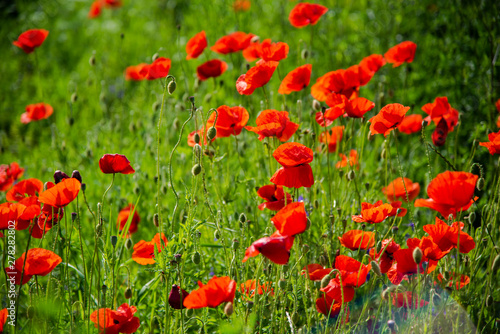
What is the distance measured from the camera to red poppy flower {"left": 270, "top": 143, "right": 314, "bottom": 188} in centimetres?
145

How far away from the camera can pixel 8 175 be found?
211 cm

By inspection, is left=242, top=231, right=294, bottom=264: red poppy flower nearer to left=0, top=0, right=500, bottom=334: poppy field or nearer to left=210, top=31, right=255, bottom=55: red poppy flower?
left=0, top=0, right=500, bottom=334: poppy field

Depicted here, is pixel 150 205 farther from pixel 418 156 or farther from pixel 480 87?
pixel 480 87

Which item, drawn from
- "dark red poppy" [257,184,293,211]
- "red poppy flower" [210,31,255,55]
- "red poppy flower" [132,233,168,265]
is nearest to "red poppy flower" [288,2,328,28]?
"red poppy flower" [210,31,255,55]

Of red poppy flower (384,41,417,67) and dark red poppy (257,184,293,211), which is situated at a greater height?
red poppy flower (384,41,417,67)

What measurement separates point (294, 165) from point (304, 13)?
1217 millimetres

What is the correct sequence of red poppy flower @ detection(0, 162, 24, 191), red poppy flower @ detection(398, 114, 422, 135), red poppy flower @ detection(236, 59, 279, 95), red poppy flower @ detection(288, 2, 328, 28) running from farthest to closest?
red poppy flower @ detection(288, 2, 328, 28) → red poppy flower @ detection(398, 114, 422, 135) → red poppy flower @ detection(0, 162, 24, 191) → red poppy flower @ detection(236, 59, 279, 95)

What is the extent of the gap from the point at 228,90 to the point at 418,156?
54.7 inches

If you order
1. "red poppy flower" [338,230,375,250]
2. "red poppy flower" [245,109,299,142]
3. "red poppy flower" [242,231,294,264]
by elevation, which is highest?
"red poppy flower" [245,109,299,142]

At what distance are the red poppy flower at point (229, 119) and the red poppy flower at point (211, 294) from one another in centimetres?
71

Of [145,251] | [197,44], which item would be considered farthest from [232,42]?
[145,251]

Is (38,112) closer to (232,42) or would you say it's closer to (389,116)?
(232,42)

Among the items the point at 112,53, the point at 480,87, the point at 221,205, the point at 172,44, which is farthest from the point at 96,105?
the point at 480,87

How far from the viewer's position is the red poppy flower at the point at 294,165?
145 centimetres
